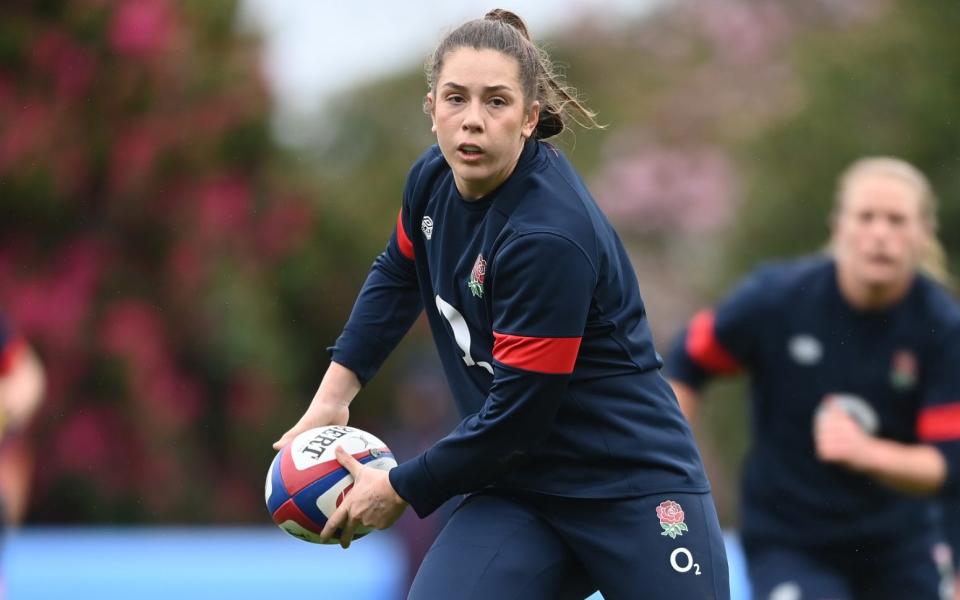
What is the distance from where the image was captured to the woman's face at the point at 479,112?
397 centimetres

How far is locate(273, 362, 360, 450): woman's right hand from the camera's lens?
4.61 meters

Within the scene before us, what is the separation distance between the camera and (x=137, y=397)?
452 inches

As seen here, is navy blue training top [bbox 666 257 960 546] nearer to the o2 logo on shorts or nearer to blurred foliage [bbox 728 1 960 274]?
the o2 logo on shorts

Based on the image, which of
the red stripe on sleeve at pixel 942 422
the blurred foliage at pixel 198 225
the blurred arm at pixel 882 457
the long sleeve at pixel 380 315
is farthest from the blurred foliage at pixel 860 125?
the long sleeve at pixel 380 315

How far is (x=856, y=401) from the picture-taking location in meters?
5.97

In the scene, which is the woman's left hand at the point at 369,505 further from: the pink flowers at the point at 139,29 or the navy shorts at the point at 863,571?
the pink flowers at the point at 139,29

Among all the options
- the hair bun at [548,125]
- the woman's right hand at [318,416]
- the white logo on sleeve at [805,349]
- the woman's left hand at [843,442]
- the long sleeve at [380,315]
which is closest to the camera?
the hair bun at [548,125]

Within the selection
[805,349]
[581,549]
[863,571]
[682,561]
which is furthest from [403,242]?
[863,571]

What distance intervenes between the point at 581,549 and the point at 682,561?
0.93 feet

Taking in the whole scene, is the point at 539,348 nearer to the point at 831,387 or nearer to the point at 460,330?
the point at 460,330

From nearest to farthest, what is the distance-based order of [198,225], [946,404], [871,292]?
[946,404]
[871,292]
[198,225]

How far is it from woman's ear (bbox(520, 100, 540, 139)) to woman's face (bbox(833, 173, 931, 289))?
2121 millimetres

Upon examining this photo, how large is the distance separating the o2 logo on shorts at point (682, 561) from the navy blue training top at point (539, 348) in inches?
7.1

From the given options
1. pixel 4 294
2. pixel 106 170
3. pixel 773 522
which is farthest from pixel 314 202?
pixel 773 522
